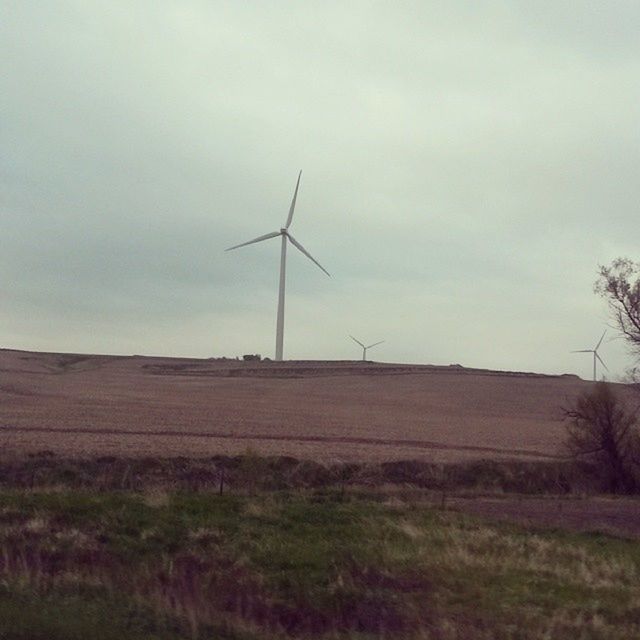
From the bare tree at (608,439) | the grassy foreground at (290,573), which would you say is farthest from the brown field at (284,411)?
the grassy foreground at (290,573)

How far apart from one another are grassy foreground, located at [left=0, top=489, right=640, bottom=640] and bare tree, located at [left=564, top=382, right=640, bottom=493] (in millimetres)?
15995

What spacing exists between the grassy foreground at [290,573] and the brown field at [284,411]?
13646 millimetres

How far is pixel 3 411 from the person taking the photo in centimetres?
5056

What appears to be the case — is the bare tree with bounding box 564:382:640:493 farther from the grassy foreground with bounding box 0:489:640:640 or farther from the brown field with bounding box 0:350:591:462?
the grassy foreground with bounding box 0:489:640:640

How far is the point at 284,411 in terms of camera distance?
2388 inches

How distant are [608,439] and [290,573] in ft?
79.8

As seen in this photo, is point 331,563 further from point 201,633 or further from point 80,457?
point 80,457

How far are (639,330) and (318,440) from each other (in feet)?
56.1

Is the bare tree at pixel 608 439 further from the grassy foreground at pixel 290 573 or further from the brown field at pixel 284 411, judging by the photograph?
the grassy foreground at pixel 290 573

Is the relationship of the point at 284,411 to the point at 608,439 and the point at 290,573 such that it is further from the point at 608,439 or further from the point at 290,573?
the point at 290,573

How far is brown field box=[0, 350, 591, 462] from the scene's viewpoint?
125 feet

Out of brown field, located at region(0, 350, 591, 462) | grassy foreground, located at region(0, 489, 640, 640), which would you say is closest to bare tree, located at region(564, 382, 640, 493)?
brown field, located at region(0, 350, 591, 462)

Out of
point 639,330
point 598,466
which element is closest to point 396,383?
point 598,466

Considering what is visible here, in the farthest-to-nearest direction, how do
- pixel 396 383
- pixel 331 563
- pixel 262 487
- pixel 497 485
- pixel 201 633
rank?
pixel 396 383 < pixel 497 485 < pixel 262 487 < pixel 331 563 < pixel 201 633
